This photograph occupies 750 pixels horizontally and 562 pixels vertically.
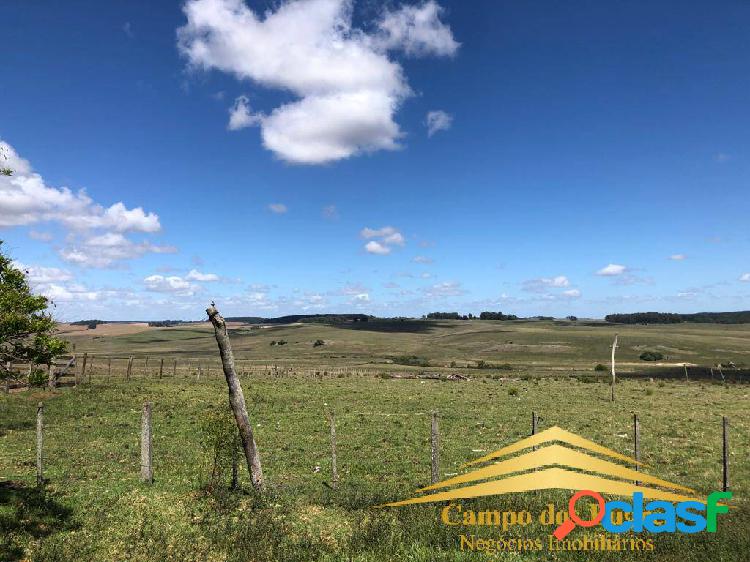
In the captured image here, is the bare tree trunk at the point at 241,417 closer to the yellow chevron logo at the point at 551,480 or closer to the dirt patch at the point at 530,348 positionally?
the yellow chevron logo at the point at 551,480

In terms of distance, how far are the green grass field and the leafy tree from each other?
4092 mm

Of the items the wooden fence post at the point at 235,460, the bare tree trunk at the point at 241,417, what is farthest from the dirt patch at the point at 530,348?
the wooden fence post at the point at 235,460

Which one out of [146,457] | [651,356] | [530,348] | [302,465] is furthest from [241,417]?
[530,348]

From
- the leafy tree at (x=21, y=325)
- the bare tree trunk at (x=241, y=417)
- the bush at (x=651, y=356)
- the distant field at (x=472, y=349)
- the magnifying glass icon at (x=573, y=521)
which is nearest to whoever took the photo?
the magnifying glass icon at (x=573, y=521)

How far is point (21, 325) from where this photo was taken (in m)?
13.8

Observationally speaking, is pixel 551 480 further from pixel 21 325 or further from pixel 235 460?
pixel 21 325

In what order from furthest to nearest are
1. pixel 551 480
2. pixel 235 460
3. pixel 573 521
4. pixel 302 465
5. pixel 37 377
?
pixel 302 465
pixel 235 460
pixel 551 480
pixel 37 377
pixel 573 521

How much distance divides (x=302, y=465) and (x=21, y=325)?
11.6 m

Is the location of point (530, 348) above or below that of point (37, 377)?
below

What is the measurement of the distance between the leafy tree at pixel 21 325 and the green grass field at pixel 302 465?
4.09m

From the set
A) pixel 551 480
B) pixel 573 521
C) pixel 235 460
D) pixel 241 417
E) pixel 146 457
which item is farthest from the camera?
pixel 241 417

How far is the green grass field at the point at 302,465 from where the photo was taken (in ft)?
36.3

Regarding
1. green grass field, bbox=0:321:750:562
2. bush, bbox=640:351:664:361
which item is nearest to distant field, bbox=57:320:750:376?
bush, bbox=640:351:664:361

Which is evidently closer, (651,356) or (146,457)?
(146,457)
